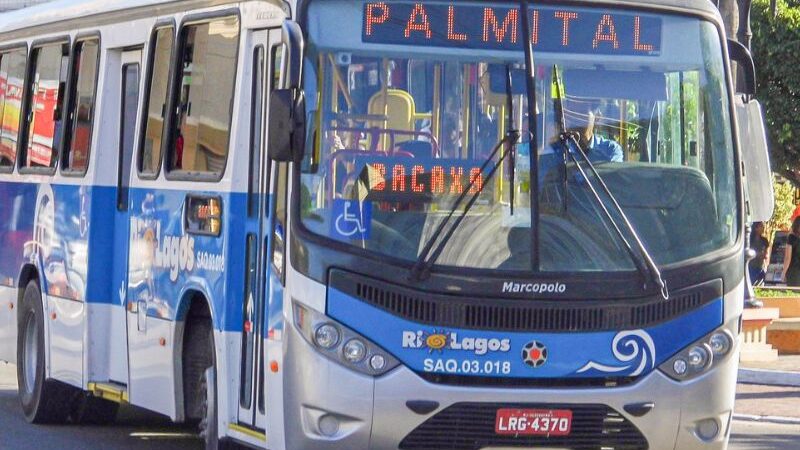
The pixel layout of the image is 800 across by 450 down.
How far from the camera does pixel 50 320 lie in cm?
1247

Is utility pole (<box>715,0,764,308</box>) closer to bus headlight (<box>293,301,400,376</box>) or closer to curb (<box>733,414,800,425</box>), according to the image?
curb (<box>733,414,800,425</box>)

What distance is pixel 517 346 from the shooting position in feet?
27.0

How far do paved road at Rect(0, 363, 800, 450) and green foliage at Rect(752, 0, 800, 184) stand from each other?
82.9 feet

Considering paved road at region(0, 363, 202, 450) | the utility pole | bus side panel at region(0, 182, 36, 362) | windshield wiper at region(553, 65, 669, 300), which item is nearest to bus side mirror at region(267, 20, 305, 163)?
windshield wiper at region(553, 65, 669, 300)

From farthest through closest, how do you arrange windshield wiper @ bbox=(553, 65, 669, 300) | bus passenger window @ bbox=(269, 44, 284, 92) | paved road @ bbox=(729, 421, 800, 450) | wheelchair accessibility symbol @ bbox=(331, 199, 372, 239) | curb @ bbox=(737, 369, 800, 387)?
curb @ bbox=(737, 369, 800, 387), paved road @ bbox=(729, 421, 800, 450), bus passenger window @ bbox=(269, 44, 284, 92), windshield wiper @ bbox=(553, 65, 669, 300), wheelchair accessibility symbol @ bbox=(331, 199, 372, 239)

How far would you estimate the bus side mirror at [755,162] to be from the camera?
360 inches

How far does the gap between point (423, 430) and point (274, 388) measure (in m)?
0.84

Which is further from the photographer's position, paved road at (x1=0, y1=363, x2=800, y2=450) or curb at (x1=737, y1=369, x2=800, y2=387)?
curb at (x1=737, y1=369, x2=800, y2=387)

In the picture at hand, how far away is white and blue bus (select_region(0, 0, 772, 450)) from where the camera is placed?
320 inches

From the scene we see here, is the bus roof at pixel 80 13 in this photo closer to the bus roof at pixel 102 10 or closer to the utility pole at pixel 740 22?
the bus roof at pixel 102 10

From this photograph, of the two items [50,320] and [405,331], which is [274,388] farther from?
[50,320]

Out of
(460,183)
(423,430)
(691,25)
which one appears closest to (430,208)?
(460,183)

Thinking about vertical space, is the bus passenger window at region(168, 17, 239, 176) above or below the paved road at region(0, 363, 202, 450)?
above

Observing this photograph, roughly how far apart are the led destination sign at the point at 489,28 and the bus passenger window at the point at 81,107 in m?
3.99
